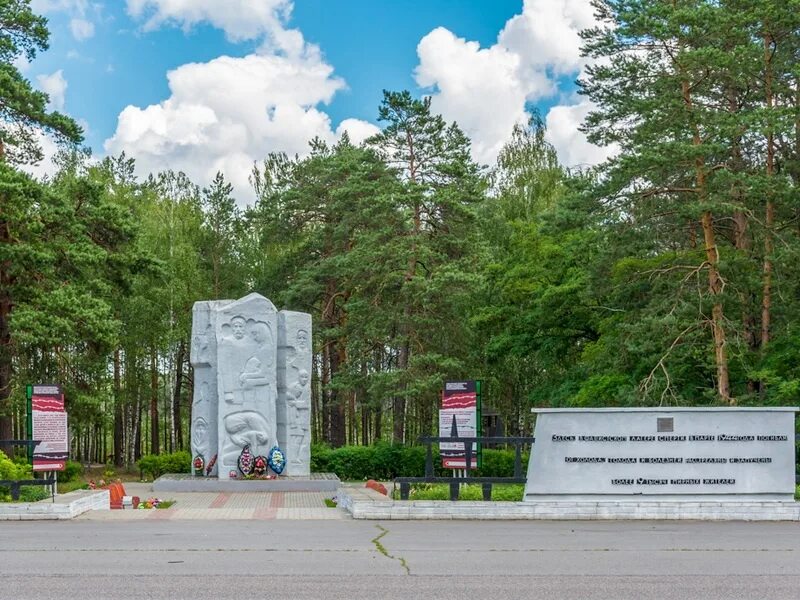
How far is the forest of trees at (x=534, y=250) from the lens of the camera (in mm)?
27484

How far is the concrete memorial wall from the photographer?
624 inches

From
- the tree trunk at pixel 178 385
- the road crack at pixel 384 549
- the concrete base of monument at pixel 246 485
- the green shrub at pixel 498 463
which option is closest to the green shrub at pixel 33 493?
the road crack at pixel 384 549

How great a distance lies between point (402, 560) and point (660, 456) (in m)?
6.44

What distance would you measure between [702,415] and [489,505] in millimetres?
3543

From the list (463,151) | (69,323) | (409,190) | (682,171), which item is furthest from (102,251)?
(682,171)

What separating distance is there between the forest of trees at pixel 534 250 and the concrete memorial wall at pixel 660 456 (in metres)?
11.0

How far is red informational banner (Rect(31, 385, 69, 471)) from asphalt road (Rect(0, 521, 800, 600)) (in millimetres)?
5800

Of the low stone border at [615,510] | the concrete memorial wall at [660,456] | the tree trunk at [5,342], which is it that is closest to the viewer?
the low stone border at [615,510]

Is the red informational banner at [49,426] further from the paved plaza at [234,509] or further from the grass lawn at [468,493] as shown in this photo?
the grass lawn at [468,493]

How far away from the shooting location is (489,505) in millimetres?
15539

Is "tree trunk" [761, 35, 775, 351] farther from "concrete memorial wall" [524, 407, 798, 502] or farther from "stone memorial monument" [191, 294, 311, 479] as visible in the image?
"concrete memorial wall" [524, 407, 798, 502]

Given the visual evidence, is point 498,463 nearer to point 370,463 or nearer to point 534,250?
point 370,463

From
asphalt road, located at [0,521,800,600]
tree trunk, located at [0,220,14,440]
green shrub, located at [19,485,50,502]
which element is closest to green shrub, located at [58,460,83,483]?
tree trunk, located at [0,220,14,440]

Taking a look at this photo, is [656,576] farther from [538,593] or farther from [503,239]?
[503,239]
